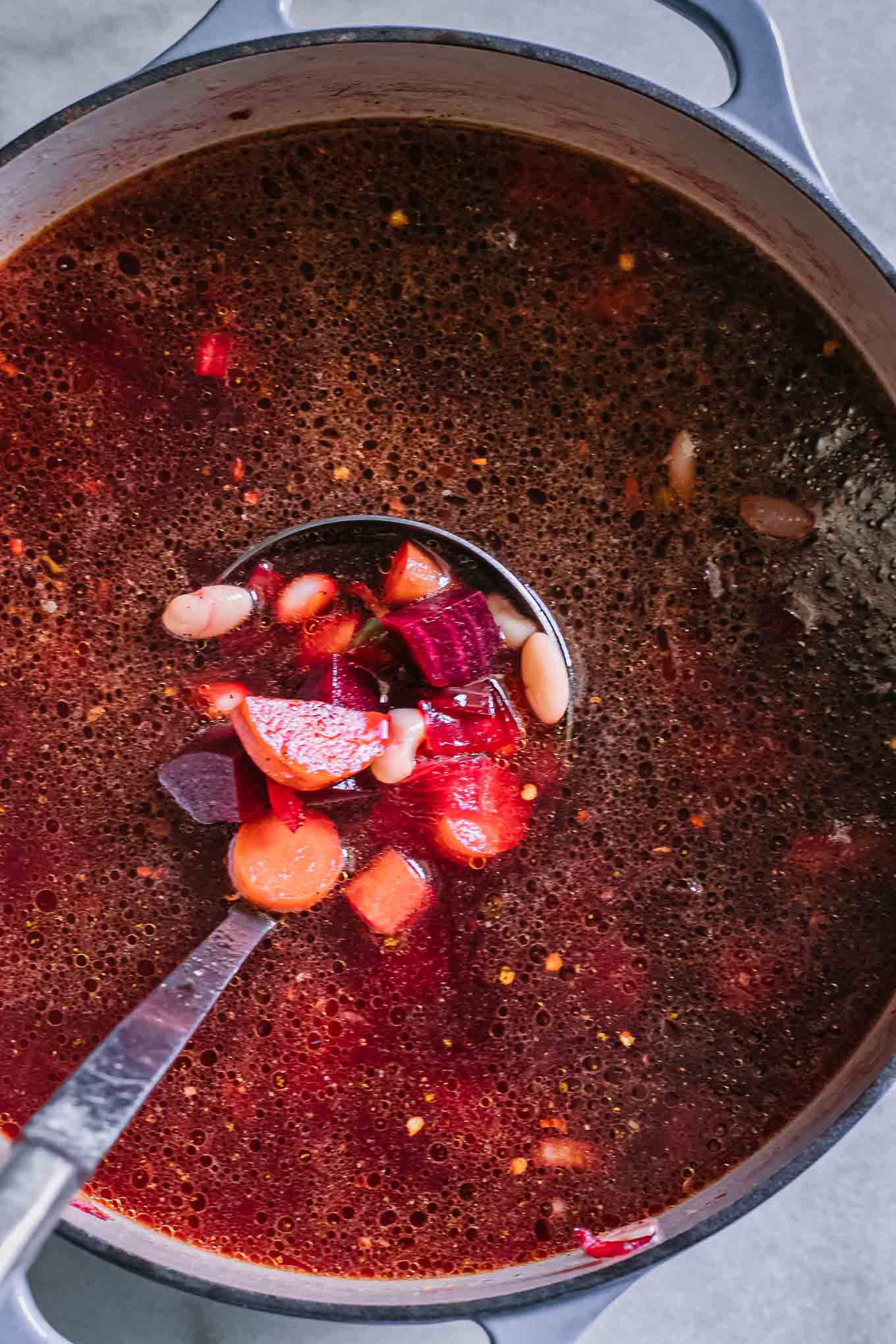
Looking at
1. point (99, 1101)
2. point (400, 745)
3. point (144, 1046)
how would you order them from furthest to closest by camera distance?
point (400, 745), point (144, 1046), point (99, 1101)

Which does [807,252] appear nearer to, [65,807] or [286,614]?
[286,614]

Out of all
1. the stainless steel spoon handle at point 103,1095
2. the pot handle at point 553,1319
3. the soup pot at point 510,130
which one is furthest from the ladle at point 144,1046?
the pot handle at point 553,1319

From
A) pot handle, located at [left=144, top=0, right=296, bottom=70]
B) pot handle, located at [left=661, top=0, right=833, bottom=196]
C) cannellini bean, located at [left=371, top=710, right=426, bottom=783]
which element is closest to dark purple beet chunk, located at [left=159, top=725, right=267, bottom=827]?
cannellini bean, located at [left=371, top=710, right=426, bottom=783]

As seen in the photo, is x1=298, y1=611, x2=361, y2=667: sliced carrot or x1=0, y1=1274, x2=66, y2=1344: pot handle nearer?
x1=0, y1=1274, x2=66, y2=1344: pot handle

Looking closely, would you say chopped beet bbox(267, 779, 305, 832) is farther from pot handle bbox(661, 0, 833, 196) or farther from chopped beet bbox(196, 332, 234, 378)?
pot handle bbox(661, 0, 833, 196)

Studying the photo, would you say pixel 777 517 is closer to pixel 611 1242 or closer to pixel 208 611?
pixel 208 611

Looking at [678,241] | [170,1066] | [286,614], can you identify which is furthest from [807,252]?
[170,1066]

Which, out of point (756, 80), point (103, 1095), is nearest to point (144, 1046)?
point (103, 1095)
